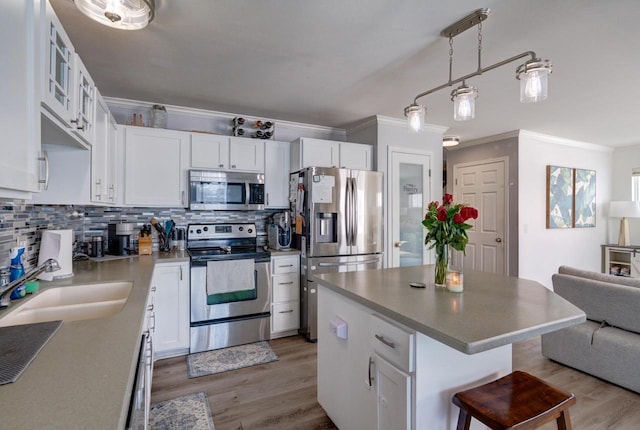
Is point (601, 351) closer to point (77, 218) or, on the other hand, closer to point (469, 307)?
point (469, 307)

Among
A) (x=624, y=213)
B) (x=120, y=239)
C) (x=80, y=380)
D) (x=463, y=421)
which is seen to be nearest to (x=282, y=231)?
(x=120, y=239)

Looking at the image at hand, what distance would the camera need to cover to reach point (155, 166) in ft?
10.4

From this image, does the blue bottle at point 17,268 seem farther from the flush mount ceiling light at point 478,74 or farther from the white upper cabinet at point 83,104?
the flush mount ceiling light at point 478,74

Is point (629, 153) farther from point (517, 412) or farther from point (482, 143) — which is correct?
point (517, 412)

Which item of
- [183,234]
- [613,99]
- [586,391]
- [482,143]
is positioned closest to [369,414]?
[586,391]

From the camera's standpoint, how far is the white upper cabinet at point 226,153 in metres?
3.32

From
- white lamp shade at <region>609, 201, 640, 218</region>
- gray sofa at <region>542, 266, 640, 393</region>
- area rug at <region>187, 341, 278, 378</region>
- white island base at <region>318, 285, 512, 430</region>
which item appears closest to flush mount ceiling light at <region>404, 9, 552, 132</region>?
white island base at <region>318, 285, 512, 430</region>

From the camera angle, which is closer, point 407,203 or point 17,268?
point 17,268

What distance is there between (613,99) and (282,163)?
347cm

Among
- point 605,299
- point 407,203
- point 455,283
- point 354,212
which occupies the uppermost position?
point 407,203

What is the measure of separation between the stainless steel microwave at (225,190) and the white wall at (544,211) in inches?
145

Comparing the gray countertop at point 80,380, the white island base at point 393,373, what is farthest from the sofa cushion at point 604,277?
the gray countertop at point 80,380

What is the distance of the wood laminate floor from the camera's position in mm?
2051

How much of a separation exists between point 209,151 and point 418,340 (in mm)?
2842
